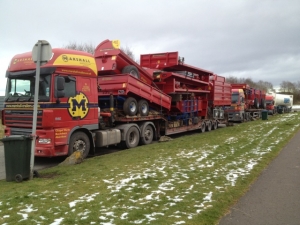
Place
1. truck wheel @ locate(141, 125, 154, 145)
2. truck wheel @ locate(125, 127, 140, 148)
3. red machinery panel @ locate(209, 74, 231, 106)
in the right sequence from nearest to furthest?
truck wheel @ locate(125, 127, 140, 148) → truck wheel @ locate(141, 125, 154, 145) → red machinery panel @ locate(209, 74, 231, 106)

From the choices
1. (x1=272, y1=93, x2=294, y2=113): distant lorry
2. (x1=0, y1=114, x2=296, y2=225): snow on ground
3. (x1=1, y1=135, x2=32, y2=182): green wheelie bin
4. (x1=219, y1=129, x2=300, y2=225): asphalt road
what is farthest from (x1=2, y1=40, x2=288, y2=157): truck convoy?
(x1=272, y1=93, x2=294, y2=113): distant lorry

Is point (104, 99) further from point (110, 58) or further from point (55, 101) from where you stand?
point (55, 101)

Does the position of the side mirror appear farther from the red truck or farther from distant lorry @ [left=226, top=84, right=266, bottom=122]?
distant lorry @ [left=226, top=84, right=266, bottom=122]

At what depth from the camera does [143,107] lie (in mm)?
12125

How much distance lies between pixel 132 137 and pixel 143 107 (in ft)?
4.41

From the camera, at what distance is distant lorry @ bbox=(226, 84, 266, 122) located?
25453mm

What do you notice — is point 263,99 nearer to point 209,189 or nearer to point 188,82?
point 188,82

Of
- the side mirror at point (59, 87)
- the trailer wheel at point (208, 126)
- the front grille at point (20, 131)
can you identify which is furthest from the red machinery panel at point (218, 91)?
the front grille at point (20, 131)

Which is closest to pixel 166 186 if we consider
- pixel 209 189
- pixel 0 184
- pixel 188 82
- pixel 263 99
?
pixel 209 189

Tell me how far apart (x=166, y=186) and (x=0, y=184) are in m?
3.44

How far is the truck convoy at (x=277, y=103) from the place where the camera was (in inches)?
1599

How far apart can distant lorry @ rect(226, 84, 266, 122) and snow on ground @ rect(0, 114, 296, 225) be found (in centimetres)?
1675

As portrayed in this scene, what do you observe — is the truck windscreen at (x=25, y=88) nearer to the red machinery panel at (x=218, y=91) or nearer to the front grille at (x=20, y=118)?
the front grille at (x=20, y=118)

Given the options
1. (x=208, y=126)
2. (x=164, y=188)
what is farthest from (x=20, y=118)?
(x=208, y=126)
